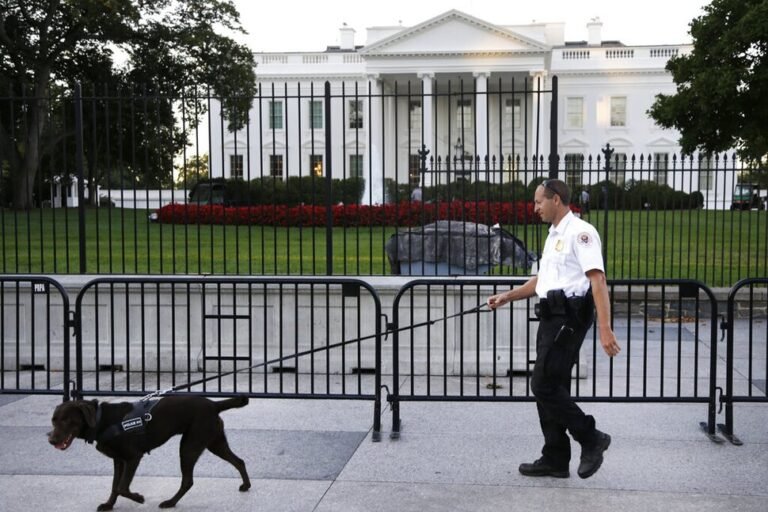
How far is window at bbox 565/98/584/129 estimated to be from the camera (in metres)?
65.5

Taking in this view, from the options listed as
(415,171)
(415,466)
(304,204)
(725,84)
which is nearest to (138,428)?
(415,466)

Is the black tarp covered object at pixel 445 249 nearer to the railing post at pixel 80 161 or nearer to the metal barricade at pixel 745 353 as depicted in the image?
the metal barricade at pixel 745 353

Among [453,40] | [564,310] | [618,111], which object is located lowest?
[564,310]

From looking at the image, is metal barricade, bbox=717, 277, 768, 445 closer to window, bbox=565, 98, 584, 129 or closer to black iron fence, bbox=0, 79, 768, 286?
black iron fence, bbox=0, 79, 768, 286

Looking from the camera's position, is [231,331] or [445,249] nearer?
[231,331]

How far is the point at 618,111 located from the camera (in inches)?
2581

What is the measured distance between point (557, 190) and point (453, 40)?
54.7 m

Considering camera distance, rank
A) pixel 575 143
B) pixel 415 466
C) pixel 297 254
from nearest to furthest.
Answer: pixel 415 466
pixel 297 254
pixel 575 143

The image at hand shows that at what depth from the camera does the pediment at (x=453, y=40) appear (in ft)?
189

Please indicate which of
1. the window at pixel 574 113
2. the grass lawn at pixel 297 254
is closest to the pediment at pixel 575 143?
the window at pixel 574 113

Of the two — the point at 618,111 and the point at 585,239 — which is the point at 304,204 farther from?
the point at 618,111

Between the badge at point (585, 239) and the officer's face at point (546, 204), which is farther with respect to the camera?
the officer's face at point (546, 204)

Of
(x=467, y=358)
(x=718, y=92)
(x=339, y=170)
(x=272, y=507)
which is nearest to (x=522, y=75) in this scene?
(x=339, y=170)

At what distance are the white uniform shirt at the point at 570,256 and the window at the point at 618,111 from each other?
63.3 metres
